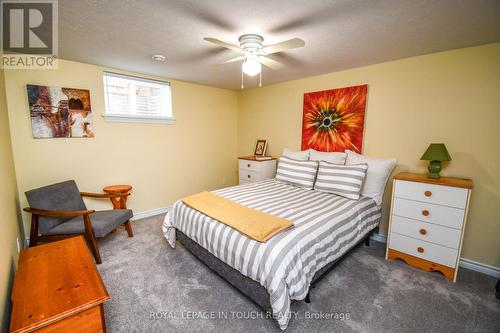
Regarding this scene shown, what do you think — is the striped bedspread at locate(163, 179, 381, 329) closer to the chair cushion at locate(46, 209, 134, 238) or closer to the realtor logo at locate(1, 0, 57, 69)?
the chair cushion at locate(46, 209, 134, 238)

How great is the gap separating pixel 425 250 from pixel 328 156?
153 centimetres

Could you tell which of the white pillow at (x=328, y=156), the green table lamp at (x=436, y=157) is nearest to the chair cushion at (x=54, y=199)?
the white pillow at (x=328, y=156)

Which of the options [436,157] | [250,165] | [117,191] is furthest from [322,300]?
[117,191]

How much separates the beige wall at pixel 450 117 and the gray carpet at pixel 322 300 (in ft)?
2.30

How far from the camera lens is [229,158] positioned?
4.81 m

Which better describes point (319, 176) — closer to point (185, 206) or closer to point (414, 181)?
point (414, 181)

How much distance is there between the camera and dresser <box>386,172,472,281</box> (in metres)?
2.06

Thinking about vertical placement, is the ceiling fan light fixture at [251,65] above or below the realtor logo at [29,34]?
below

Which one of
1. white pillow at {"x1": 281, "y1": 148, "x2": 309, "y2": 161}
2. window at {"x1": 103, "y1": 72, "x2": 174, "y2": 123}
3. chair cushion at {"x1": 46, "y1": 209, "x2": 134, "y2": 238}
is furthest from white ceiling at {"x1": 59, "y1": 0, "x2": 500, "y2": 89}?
chair cushion at {"x1": 46, "y1": 209, "x2": 134, "y2": 238}

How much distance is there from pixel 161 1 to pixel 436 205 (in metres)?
2.95

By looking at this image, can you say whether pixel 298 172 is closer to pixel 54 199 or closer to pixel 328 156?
pixel 328 156

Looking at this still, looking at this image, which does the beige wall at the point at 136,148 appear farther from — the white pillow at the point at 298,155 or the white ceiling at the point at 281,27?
the white pillow at the point at 298,155

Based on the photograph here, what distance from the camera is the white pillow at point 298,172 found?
120 inches

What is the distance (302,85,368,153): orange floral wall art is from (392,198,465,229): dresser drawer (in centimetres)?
97
